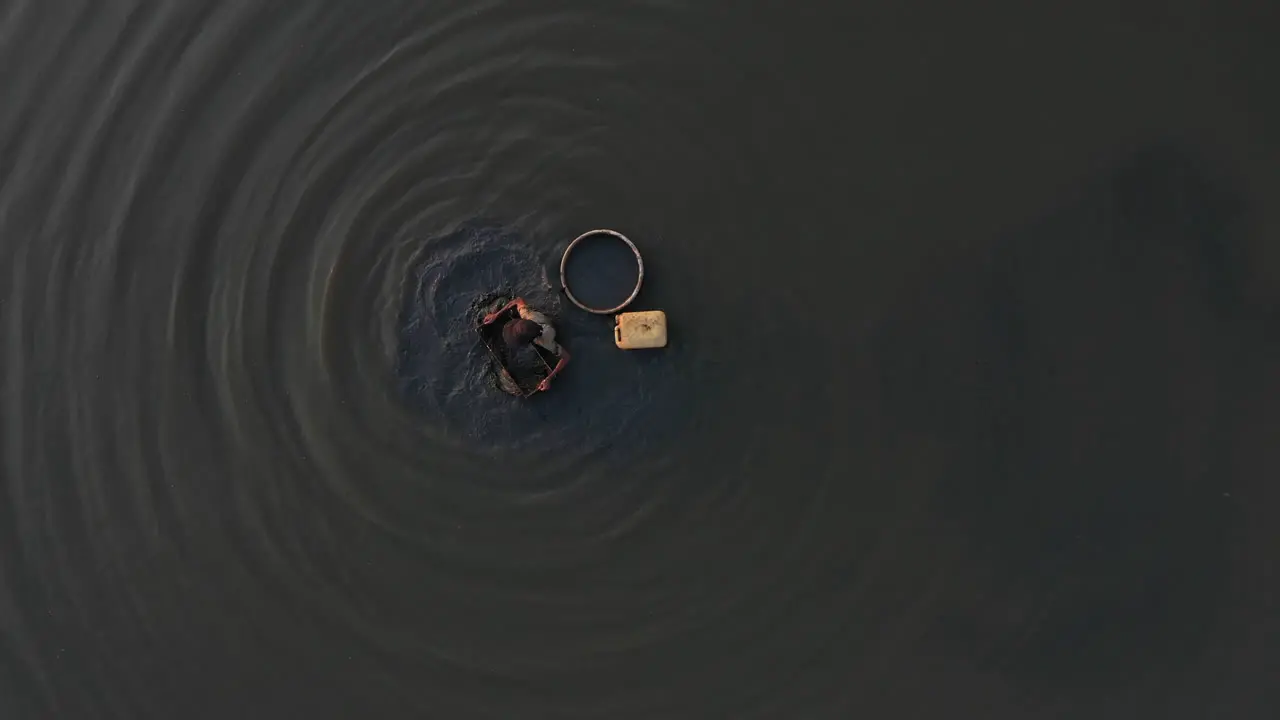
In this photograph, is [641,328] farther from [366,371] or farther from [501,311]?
[366,371]

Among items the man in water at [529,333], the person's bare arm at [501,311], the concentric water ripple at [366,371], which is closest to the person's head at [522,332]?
the man in water at [529,333]

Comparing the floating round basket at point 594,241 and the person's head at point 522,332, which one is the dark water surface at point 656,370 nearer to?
the floating round basket at point 594,241

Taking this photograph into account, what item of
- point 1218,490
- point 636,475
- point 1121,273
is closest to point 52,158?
point 636,475

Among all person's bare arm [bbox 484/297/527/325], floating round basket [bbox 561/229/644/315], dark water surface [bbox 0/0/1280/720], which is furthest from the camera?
floating round basket [bbox 561/229/644/315]

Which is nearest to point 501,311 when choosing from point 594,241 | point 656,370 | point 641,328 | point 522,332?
point 522,332

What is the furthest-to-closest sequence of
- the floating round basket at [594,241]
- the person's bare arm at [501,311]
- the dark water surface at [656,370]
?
the floating round basket at [594,241]
the person's bare arm at [501,311]
the dark water surface at [656,370]

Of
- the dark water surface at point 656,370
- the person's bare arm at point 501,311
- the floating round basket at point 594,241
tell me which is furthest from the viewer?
the floating round basket at point 594,241

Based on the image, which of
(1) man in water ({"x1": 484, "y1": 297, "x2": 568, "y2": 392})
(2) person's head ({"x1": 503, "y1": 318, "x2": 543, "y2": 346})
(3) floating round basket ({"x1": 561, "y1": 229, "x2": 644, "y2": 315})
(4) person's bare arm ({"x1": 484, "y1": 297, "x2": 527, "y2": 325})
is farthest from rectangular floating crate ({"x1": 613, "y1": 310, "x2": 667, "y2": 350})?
(4) person's bare arm ({"x1": 484, "y1": 297, "x2": 527, "y2": 325})

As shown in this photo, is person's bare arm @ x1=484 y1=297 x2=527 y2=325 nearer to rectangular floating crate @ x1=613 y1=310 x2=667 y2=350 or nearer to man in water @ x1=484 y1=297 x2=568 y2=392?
man in water @ x1=484 y1=297 x2=568 y2=392
